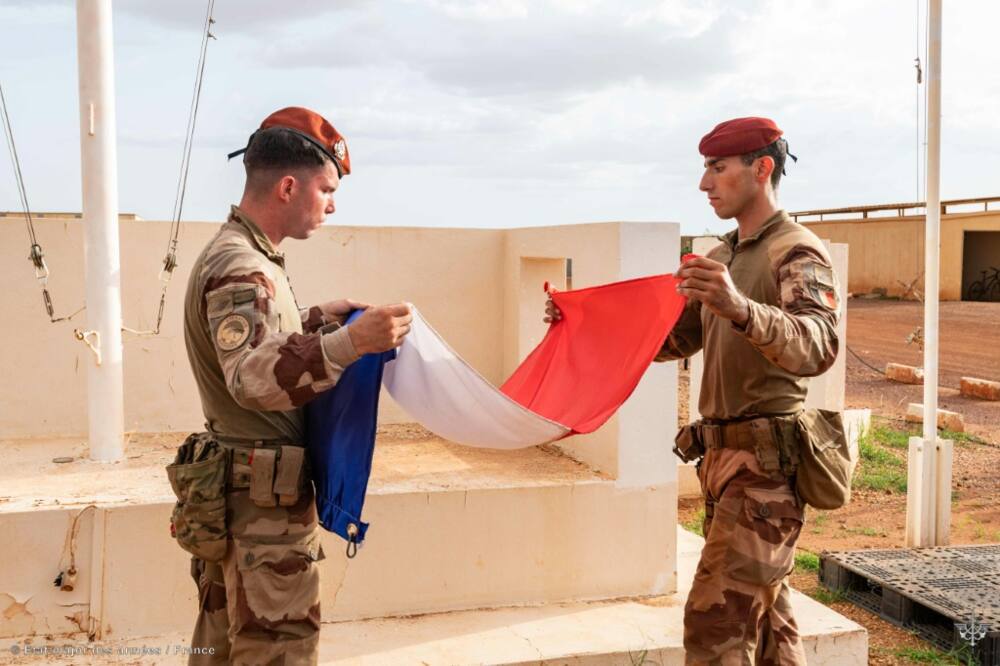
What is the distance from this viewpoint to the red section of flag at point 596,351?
143 inches

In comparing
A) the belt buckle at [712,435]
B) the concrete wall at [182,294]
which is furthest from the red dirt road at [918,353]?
the belt buckle at [712,435]

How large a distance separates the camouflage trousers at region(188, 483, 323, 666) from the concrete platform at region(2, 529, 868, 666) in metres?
1.44

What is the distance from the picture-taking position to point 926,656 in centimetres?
489

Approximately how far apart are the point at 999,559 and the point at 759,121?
4005 millimetres

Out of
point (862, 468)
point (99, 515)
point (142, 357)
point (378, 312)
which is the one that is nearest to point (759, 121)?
point (378, 312)

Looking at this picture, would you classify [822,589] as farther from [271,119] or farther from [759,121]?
[271,119]

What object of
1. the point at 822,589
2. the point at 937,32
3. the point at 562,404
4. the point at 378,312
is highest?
the point at 937,32

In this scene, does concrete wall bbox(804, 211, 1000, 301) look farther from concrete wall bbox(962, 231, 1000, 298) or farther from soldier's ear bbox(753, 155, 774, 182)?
soldier's ear bbox(753, 155, 774, 182)

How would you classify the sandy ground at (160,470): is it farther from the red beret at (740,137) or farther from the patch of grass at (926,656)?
the red beret at (740,137)

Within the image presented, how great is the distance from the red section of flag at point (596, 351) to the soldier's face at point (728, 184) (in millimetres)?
384

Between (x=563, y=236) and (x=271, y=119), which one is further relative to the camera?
(x=563, y=236)

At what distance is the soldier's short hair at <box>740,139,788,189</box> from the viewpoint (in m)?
3.25

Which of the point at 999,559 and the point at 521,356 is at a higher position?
the point at 521,356

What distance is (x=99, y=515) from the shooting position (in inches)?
175
